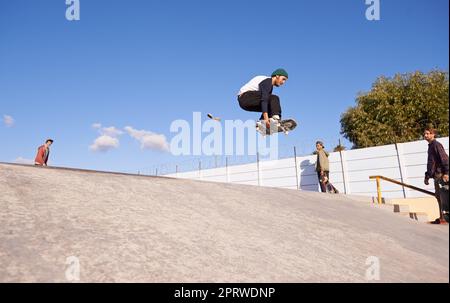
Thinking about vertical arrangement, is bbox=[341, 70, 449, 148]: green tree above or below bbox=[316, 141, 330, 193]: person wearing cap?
above

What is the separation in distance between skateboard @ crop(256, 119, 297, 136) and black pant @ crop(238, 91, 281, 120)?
0.20m

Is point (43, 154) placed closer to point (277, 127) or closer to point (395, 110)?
point (277, 127)

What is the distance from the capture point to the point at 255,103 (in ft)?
17.8

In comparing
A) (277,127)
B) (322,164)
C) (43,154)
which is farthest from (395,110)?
(43,154)

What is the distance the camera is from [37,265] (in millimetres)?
1581

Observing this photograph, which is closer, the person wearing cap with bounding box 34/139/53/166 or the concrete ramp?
the concrete ramp

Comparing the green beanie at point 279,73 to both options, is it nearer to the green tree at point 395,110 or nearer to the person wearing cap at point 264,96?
the person wearing cap at point 264,96

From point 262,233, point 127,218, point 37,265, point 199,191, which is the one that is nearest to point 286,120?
point 199,191

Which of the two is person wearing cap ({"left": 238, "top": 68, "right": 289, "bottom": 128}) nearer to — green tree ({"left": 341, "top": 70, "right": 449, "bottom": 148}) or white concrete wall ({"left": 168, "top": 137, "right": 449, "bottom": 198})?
white concrete wall ({"left": 168, "top": 137, "right": 449, "bottom": 198})

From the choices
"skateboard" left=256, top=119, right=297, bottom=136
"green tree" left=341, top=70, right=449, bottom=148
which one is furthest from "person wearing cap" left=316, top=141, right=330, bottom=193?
"green tree" left=341, top=70, right=449, bottom=148

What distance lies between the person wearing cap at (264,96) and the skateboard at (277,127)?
184mm

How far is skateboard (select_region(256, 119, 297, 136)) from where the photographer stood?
221 inches

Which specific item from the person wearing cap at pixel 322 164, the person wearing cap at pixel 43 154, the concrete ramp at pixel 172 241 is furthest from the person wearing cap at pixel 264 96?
the person wearing cap at pixel 43 154
